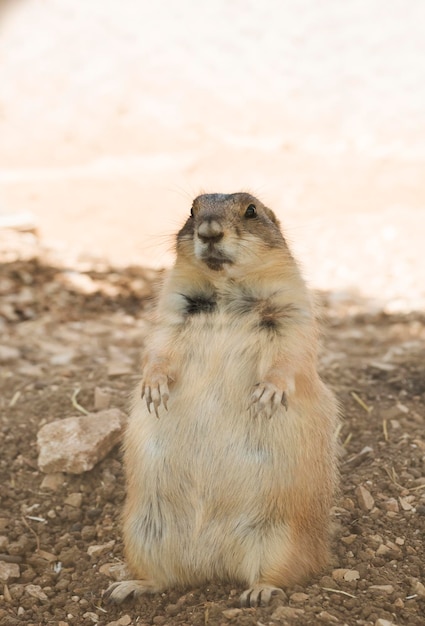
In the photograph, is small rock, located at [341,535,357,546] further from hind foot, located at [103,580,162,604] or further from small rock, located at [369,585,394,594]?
hind foot, located at [103,580,162,604]

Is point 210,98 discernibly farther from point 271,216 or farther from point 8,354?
point 271,216

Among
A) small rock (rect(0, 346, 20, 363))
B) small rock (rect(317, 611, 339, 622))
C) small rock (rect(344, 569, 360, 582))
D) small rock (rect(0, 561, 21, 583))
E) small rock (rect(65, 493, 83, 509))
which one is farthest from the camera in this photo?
small rock (rect(0, 346, 20, 363))

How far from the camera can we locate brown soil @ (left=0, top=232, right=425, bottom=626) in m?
3.51

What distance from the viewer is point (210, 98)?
11188 millimetres

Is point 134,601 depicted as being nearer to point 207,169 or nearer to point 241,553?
point 241,553

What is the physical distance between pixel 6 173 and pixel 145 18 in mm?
2832

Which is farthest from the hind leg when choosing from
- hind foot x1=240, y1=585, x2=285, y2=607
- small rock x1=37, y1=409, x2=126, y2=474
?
small rock x1=37, y1=409, x2=126, y2=474

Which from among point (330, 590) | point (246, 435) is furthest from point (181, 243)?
point (330, 590)

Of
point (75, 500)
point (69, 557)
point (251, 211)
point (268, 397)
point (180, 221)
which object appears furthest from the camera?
point (180, 221)

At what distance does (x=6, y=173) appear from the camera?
10273 mm

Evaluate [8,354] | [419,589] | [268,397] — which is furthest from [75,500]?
[8,354]

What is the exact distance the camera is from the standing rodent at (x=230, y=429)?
138 inches

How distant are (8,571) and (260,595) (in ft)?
4.07

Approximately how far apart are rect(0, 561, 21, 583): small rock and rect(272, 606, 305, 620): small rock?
4.33 ft
